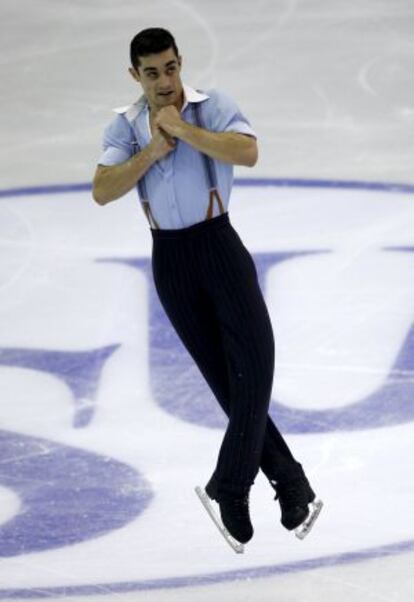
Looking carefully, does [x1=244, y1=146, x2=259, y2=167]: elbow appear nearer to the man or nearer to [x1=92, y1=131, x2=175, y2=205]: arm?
the man

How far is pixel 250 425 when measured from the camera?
4.29 m

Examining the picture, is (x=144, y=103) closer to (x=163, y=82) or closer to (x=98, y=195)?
(x=163, y=82)

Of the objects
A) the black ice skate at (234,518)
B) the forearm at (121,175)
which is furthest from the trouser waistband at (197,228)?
the black ice skate at (234,518)

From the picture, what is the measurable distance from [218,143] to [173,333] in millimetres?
2580

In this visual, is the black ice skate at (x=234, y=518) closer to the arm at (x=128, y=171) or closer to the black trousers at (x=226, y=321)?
the black trousers at (x=226, y=321)

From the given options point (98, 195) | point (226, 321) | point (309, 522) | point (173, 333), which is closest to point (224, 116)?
point (98, 195)

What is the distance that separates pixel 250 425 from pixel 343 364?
6.22 ft

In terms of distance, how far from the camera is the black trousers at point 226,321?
13.9 feet

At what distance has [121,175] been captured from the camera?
4.12 metres

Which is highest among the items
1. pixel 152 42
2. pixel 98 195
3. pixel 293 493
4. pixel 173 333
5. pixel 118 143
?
pixel 152 42

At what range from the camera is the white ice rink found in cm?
486

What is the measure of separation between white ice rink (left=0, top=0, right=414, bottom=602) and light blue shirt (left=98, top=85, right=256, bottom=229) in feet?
3.89

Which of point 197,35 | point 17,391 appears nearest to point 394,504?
point 17,391

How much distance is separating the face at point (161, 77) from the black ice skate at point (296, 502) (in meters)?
1.11
